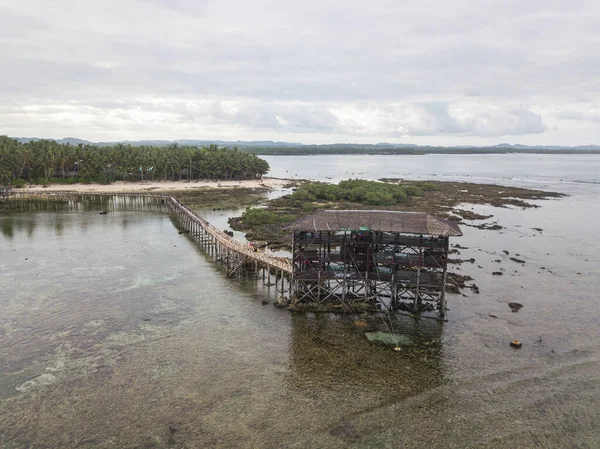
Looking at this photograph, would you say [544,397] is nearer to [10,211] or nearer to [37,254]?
[37,254]

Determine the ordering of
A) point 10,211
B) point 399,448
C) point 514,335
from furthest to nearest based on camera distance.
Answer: point 10,211
point 514,335
point 399,448

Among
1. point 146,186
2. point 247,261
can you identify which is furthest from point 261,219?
point 146,186

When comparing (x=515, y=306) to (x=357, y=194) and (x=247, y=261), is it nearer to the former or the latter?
(x=247, y=261)

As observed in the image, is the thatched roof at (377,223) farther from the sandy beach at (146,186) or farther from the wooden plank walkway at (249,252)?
the sandy beach at (146,186)

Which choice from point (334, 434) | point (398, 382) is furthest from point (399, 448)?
point (398, 382)

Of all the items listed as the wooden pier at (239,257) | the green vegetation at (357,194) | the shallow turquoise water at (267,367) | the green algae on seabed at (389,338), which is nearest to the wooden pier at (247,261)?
the wooden pier at (239,257)
